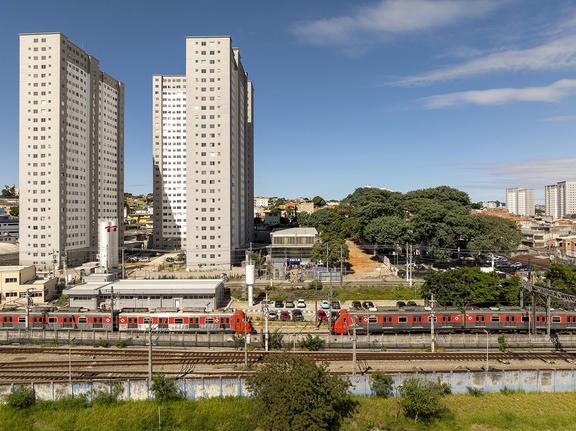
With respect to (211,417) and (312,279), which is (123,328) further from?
(312,279)

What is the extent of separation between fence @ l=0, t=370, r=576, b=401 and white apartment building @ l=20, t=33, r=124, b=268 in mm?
58520

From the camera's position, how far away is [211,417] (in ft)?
82.3

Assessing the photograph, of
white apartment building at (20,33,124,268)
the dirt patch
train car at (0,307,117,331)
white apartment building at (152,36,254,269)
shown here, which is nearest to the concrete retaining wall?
train car at (0,307,117,331)

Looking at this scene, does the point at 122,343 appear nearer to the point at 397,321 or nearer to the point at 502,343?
the point at 397,321

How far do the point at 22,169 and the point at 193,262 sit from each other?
44627 mm

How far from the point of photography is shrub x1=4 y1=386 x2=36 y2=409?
2534 centimetres

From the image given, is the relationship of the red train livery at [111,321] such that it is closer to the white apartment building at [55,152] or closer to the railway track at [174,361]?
the railway track at [174,361]

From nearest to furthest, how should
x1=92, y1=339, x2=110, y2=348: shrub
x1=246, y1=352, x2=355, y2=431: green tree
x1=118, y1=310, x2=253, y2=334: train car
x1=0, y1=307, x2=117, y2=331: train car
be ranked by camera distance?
x1=246, y1=352, x2=355, y2=431: green tree → x1=92, y1=339, x2=110, y2=348: shrub → x1=118, y1=310, x2=253, y2=334: train car → x1=0, y1=307, x2=117, y2=331: train car

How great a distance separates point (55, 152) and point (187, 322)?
62.0 m

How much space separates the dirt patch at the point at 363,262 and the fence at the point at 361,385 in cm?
4023

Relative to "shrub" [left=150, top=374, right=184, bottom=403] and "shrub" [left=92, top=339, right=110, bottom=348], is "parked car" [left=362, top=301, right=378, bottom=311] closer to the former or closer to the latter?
"shrub" [left=150, top=374, right=184, bottom=403]

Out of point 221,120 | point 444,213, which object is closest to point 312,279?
point 444,213

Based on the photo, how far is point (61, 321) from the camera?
130 ft

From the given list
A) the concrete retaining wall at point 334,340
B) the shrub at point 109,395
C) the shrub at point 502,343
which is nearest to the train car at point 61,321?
the concrete retaining wall at point 334,340
